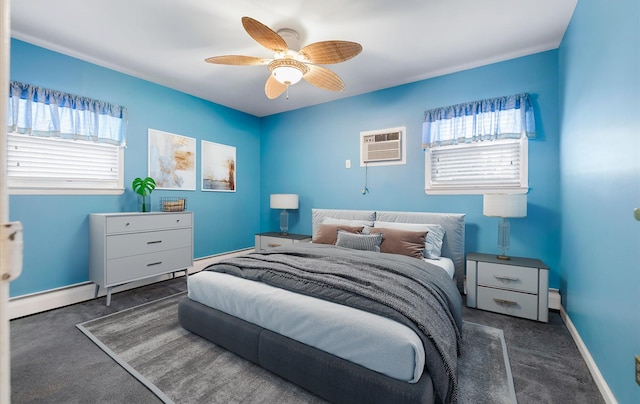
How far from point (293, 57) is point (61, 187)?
2.69 m

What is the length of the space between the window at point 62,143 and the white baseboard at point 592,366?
449cm

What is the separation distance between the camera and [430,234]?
303cm

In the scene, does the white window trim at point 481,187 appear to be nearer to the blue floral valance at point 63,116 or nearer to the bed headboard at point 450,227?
the bed headboard at point 450,227

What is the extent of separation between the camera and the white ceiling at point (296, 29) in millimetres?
2207

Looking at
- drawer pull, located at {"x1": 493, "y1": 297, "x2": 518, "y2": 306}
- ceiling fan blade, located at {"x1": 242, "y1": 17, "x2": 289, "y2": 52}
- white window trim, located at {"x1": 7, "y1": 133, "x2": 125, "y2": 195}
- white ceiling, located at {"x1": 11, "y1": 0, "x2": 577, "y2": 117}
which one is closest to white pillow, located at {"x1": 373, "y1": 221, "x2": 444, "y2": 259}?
drawer pull, located at {"x1": 493, "y1": 297, "x2": 518, "y2": 306}

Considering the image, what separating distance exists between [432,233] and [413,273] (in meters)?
1.18

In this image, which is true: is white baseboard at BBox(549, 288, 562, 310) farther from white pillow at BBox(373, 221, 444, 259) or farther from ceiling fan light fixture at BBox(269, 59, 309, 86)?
ceiling fan light fixture at BBox(269, 59, 309, 86)

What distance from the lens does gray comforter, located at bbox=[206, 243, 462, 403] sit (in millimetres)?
1456

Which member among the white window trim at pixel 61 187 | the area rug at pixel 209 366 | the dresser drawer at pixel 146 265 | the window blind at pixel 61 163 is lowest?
the area rug at pixel 209 366

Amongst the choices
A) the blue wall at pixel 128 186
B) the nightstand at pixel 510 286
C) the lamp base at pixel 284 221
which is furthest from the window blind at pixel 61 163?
the nightstand at pixel 510 286

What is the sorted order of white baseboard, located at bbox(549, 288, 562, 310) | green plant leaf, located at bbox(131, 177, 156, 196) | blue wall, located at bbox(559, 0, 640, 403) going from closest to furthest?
blue wall, located at bbox(559, 0, 640, 403) < white baseboard, located at bbox(549, 288, 562, 310) < green plant leaf, located at bbox(131, 177, 156, 196)

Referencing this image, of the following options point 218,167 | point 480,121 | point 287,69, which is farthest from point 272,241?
point 480,121

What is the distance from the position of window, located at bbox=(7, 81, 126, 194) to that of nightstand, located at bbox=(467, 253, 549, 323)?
4.08m

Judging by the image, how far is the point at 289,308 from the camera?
5.68 feet
